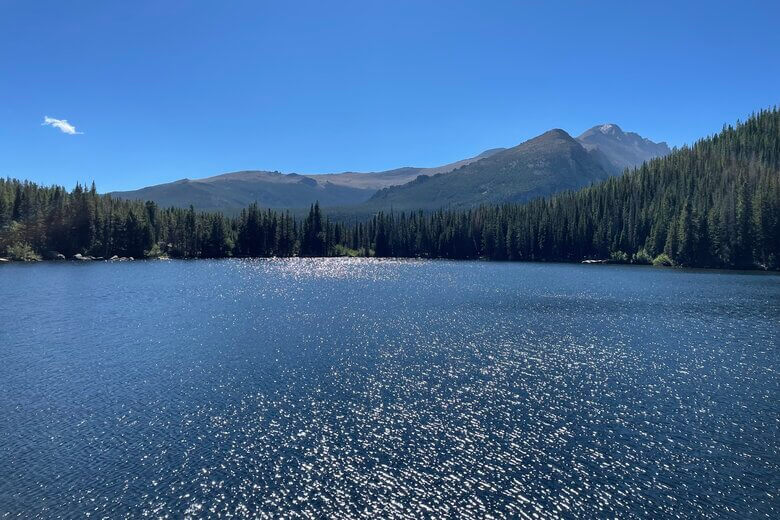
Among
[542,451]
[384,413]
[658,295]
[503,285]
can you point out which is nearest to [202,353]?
[384,413]

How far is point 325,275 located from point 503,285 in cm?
6870

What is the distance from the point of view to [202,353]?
59.2 m

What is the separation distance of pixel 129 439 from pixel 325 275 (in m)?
142

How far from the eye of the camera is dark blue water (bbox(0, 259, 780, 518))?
2727cm

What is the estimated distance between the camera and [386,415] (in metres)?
39.4

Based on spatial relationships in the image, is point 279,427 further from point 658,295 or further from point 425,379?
point 658,295

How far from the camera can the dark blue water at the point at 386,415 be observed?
89.5 ft

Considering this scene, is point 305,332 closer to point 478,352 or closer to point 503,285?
point 478,352

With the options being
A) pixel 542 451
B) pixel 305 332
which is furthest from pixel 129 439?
pixel 305 332

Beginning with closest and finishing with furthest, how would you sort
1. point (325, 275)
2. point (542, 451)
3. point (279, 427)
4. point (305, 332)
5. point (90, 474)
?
point (90, 474)
point (542, 451)
point (279, 427)
point (305, 332)
point (325, 275)

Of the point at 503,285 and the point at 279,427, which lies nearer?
the point at 279,427

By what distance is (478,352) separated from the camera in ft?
200

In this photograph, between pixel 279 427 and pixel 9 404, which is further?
pixel 9 404

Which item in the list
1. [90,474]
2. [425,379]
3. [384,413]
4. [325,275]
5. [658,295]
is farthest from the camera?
[325,275]
